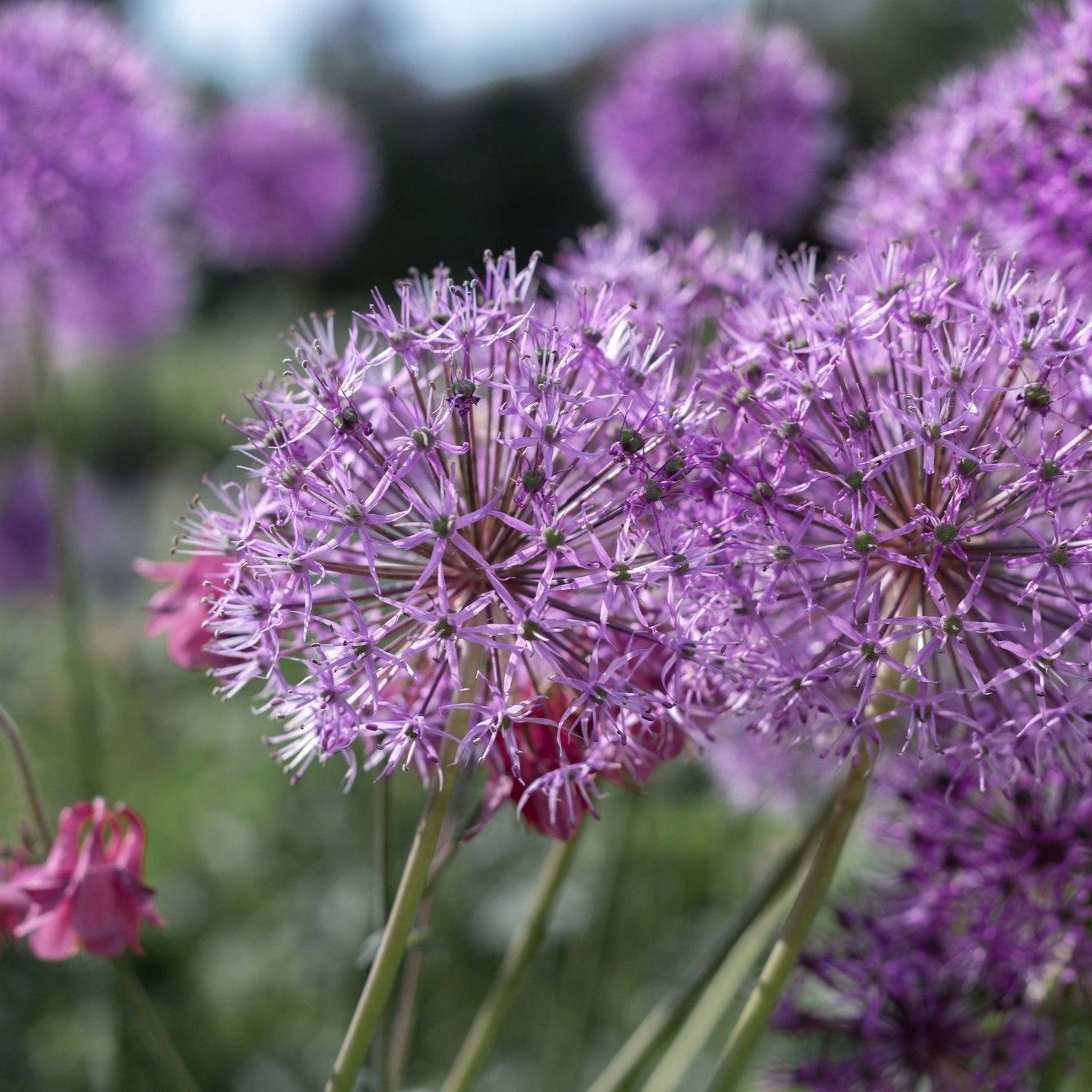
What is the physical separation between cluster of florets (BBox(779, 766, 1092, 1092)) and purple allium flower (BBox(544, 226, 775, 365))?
756mm

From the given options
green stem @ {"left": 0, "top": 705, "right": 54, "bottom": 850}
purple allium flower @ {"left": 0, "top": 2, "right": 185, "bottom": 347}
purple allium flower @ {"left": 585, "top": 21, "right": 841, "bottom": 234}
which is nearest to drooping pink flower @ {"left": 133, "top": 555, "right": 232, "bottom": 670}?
green stem @ {"left": 0, "top": 705, "right": 54, "bottom": 850}

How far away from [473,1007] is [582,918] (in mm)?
508

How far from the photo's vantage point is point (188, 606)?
1.61 metres

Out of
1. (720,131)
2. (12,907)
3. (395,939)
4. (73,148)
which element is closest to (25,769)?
(12,907)

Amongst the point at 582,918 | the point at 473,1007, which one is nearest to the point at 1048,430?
the point at 582,918

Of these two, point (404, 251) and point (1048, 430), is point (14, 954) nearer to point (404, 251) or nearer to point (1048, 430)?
point (1048, 430)

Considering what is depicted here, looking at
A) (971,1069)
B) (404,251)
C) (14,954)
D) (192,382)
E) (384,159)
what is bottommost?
(971,1069)

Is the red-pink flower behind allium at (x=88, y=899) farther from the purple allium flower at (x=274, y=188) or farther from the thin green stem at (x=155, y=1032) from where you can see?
the purple allium flower at (x=274, y=188)

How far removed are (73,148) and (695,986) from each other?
2.70m

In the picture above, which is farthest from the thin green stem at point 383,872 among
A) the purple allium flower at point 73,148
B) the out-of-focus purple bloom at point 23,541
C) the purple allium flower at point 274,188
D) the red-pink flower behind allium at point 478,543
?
the purple allium flower at point 274,188

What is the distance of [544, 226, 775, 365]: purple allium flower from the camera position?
170cm

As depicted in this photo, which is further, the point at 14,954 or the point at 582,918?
the point at 582,918

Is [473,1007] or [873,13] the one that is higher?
[873,13]

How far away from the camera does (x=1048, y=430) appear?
1.56 meters
